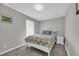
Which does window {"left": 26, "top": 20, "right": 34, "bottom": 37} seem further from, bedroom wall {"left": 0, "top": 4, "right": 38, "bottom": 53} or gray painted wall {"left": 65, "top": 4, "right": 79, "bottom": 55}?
gray painted wall {"left": 65, "top": 4, "right": 79, "bottom": 55}

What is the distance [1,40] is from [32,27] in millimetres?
3243

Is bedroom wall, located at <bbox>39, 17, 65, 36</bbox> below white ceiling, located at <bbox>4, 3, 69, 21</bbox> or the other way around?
below

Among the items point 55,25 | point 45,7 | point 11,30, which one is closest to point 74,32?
point 45,7

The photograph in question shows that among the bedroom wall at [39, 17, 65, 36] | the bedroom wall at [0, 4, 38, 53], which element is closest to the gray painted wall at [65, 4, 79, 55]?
the bedroom wall at [0, 4, 38, 53]

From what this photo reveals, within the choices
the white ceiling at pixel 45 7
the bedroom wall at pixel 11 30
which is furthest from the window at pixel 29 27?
the white ceiling at pixel 45 7

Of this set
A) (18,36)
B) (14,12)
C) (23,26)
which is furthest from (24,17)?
(18,36)

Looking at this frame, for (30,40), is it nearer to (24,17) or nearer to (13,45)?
(13,45)

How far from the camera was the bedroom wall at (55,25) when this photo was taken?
5.77 m

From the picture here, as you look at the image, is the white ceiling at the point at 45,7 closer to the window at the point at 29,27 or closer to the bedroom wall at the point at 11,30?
the bedroom wall at the point at 11,30

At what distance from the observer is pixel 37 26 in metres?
6.62

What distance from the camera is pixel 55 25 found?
19.7ft

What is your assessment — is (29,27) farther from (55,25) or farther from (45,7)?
(45,7)

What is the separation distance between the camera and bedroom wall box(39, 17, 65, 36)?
18.9ft

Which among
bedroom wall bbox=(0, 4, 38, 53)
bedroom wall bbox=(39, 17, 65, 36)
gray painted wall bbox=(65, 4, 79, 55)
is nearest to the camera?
gray painted wall bbox=(65, 4, 79, 55)
